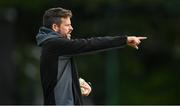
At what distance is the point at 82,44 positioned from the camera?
7.41 m

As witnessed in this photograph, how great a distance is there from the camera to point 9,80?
20.7m

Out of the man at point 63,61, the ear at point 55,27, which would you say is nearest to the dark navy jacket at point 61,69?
the man at point 63,61

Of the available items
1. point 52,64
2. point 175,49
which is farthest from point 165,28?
point 52,64

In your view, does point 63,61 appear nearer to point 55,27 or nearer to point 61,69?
point 61,69

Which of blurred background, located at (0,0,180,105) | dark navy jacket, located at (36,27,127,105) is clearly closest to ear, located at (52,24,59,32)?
dark navy jacket, located at (36,27,127,105)

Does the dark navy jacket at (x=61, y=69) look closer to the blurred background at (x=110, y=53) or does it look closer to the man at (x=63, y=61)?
the man at (x=63, y=61)

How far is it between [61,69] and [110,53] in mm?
11734

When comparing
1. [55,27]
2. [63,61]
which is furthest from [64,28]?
[63,61]

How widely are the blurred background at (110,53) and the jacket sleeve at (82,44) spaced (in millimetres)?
11029

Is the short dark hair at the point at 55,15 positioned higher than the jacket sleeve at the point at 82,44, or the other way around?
the short dark hair at the point at 55,15

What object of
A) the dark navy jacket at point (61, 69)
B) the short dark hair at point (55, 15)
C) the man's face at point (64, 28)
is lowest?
the dark navy jacket at point (61, 69)

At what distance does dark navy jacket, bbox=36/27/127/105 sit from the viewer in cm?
744

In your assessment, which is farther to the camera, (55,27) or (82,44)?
(55,27)

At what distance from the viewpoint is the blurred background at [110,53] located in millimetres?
19234
